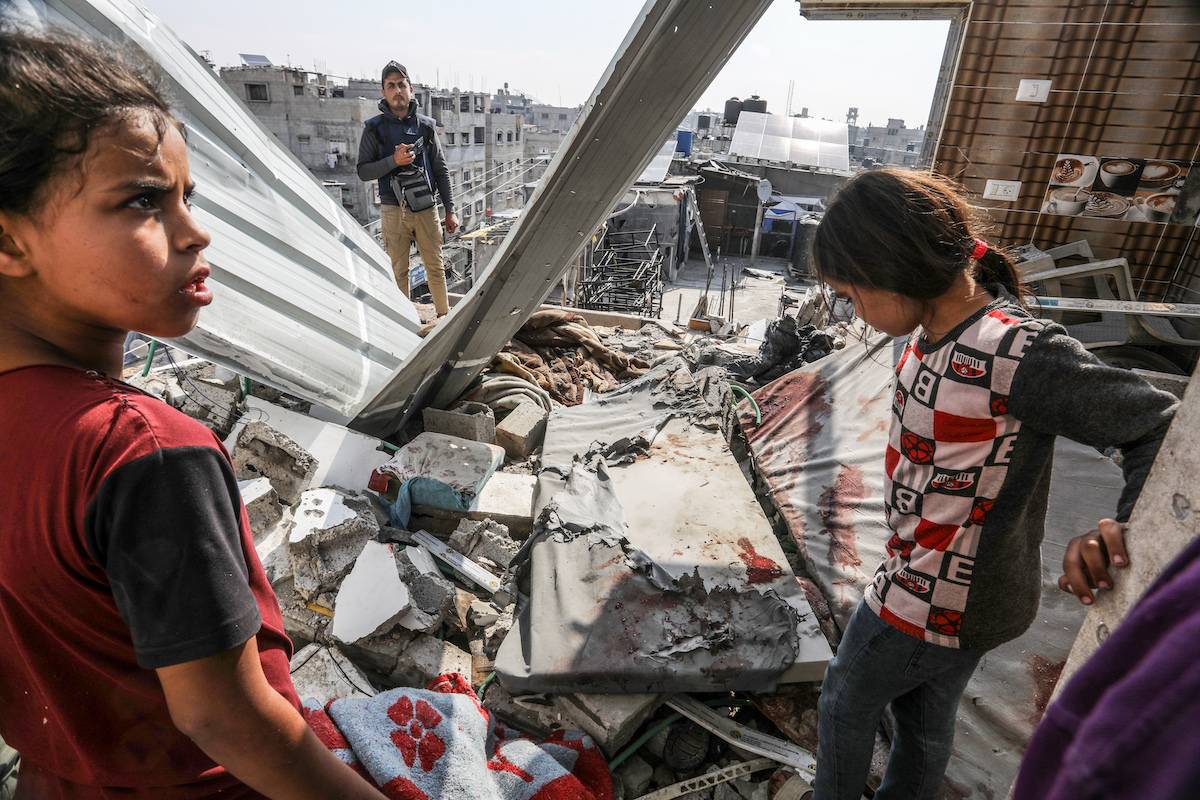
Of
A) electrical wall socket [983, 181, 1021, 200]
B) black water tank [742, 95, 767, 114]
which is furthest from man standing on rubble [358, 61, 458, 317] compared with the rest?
black water tank [742, 95, 767, 114]

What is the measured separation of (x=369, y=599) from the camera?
2.62 metres

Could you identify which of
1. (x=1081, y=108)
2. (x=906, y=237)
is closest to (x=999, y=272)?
(x=906, y=237)

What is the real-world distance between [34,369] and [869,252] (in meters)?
1.51

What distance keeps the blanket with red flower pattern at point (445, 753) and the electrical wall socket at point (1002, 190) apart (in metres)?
7.08

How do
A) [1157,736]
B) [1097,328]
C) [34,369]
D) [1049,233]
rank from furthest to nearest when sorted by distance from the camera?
[1049,233]
[1097,328]
[34,369]
[1157,736]

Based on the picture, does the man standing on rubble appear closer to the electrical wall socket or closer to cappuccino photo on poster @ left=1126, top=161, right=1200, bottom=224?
the electrical wall socket

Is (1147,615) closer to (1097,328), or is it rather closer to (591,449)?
(591,449)

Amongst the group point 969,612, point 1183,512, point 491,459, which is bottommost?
point 491,459

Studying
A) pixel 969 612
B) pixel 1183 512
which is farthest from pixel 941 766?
pixel 1183 512

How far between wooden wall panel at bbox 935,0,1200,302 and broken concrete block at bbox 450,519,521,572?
5.71 metres

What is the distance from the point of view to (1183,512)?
763 mm

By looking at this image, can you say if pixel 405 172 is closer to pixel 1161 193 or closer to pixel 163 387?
pixel 163 387

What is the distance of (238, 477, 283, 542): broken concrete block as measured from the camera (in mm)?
2836

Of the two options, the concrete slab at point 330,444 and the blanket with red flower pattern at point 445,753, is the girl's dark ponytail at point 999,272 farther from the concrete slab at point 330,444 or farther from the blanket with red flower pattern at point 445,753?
the concrete slab at point 330,444
